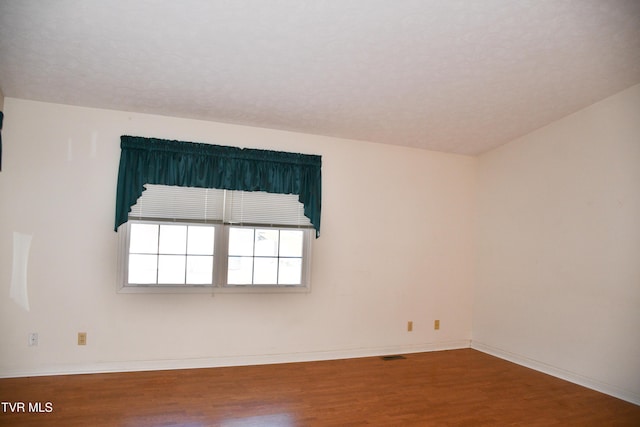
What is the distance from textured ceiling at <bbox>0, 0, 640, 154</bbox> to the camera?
2.89m

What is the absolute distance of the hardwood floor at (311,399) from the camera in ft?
10.6

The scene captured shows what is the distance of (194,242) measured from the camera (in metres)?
4.42

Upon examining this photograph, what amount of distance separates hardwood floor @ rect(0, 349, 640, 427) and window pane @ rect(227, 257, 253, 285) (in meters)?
0.88

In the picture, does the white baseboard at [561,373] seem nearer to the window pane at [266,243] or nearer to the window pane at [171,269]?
the window pane at [266,243]

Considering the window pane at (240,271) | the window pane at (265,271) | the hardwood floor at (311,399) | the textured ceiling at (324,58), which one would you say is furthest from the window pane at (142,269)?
the textured ceiling at (324,58)

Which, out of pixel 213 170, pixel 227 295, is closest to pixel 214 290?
pixel 227 295

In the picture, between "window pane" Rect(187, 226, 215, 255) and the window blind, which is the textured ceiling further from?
"window pane" Rect(187, 226, 215, 255)

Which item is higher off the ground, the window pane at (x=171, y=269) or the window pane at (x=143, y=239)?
the window pane at (x=143, y=239)

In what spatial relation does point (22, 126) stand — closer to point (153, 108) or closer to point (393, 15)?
point (153, 108)

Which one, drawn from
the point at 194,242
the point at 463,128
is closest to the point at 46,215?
the point at 194,242

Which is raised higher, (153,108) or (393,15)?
(393,15)

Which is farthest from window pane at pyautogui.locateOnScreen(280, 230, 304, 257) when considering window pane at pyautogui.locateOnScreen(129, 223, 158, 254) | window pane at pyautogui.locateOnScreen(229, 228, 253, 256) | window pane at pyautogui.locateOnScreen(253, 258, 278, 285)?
window pane at pyautogui.locateOnScreen(129, 223, 158, 254)

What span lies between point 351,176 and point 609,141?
2626 mm

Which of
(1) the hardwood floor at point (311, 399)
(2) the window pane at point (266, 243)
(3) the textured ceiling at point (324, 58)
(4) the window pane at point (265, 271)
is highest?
(3) the textured ceiling at point (324, 58)
